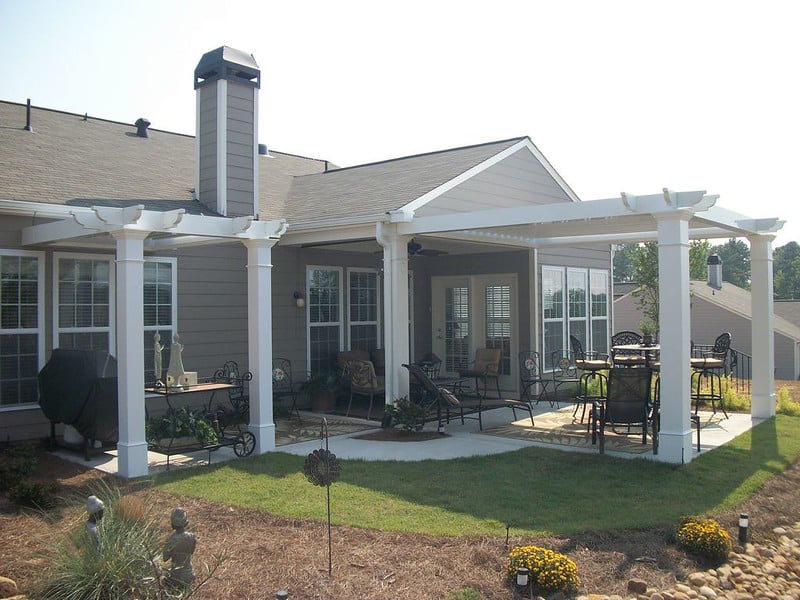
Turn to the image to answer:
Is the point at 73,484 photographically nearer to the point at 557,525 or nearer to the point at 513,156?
the point at 557,525

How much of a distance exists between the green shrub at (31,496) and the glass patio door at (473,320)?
8.35 metres

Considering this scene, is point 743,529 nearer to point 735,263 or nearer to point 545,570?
point 545,570

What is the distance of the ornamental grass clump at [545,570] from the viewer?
4113 mm

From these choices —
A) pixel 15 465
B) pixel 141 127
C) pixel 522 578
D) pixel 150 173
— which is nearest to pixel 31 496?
pixel 15 465

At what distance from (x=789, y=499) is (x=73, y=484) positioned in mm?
6451

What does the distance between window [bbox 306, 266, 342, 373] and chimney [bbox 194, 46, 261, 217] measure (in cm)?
164

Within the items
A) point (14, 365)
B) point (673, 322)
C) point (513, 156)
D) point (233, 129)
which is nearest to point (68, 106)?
point (233, 129)

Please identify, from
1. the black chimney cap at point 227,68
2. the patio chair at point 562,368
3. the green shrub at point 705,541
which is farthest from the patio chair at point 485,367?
the green shrub at point 705,541

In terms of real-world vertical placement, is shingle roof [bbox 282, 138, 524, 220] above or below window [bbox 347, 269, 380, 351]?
above

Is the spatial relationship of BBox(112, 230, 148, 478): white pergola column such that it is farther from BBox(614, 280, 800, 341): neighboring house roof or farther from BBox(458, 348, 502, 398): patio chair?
BBox(614, 280, 800, 341): neighboring house roof

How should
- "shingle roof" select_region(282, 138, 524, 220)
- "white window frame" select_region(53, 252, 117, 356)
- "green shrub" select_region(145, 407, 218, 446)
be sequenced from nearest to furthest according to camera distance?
1. "green shrub" select_region(145, 407, 218, 446)
2. "white window frame" select_region(53, 252, 117, 356)
3. "shingle roof" select_region(282, 138, 524, 220)

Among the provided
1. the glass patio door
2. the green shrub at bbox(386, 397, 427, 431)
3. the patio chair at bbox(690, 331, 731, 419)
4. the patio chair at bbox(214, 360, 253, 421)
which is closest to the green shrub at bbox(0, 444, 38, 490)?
the patio chair at bbox(214, 360, 253, 421)

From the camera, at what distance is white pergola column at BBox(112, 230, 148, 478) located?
677cm

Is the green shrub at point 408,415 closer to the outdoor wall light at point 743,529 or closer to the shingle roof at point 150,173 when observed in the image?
the shingle roof at point 150,173
